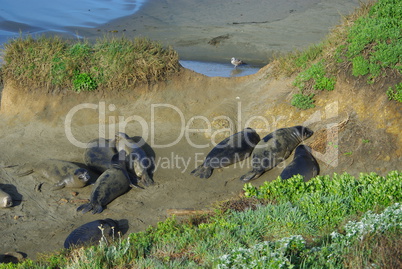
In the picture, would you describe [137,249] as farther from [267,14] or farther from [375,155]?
[267,14]

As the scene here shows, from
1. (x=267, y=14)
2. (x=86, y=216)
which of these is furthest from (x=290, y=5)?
(x=86, y=216)

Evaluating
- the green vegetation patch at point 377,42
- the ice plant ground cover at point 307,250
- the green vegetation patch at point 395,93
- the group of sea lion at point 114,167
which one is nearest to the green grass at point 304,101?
the green vegetation patch at point 377,42

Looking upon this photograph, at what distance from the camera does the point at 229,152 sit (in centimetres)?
988

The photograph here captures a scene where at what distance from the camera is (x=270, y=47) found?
59.0ft

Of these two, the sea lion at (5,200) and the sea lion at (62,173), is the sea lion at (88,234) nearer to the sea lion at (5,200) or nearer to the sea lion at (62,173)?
the sea lion at (62,173)

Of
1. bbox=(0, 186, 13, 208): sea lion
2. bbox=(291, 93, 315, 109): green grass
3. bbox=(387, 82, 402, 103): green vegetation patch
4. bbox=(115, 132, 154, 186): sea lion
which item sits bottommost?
bbox=(0, 186, 13, 208): sea lion

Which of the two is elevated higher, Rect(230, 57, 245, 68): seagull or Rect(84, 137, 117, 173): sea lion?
Rect(230, 57, 245, 68): seagull

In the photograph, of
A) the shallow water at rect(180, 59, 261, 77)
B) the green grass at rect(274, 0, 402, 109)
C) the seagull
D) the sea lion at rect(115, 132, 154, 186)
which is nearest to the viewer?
the sea lion at rect(115, 132, 154, 186)

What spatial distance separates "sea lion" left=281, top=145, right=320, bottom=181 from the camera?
352 inches

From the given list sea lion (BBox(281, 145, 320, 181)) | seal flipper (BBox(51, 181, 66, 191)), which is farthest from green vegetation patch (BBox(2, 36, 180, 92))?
sea lion (BBox(281, 145, 320, 181))

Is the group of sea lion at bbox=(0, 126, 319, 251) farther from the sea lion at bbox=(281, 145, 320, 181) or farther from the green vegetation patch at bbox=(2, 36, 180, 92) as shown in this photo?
the green vegetation patch at bbox=(2, 36, 180, 92)

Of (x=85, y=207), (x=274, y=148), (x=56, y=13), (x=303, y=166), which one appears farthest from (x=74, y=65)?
(x=56, y=13)

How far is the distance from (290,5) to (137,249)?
1829 cm

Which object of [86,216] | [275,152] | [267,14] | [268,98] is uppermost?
[267,14]
